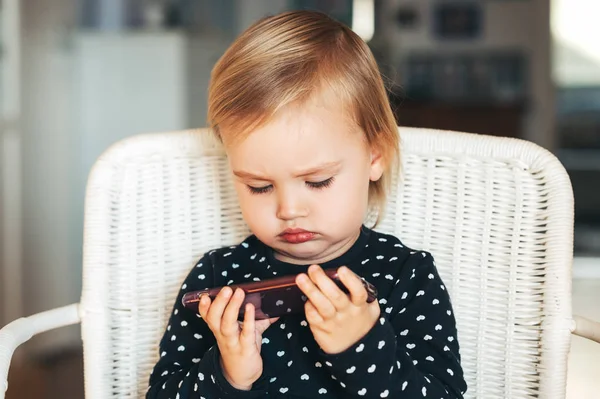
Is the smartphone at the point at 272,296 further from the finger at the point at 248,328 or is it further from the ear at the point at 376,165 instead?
the ear at the point at 376,165

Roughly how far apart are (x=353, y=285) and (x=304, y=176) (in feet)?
0.51

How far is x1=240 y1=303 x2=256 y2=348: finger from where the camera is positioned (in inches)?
35.3

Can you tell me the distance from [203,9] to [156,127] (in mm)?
1051

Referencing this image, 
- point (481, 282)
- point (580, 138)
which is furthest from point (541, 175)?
point (580, 138)

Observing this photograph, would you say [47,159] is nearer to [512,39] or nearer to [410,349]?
[410,349]

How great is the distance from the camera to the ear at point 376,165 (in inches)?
42.3

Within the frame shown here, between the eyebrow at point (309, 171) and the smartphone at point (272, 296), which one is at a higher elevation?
the eyebrow at point (309, 171)

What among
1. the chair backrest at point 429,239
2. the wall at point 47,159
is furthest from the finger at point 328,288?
the wall at point 47,159

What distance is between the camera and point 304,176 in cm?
95

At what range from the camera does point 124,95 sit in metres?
3.33

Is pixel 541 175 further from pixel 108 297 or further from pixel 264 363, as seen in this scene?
pixel 108 297

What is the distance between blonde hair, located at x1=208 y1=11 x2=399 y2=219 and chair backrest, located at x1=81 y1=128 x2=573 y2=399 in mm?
190

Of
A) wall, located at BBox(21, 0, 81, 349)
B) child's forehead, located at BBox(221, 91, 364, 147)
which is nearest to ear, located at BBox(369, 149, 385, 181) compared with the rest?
child's forehead, located at BBox(221, 91, 364, 147)

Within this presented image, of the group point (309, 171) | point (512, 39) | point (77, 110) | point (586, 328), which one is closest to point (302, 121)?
point (309, 171)
